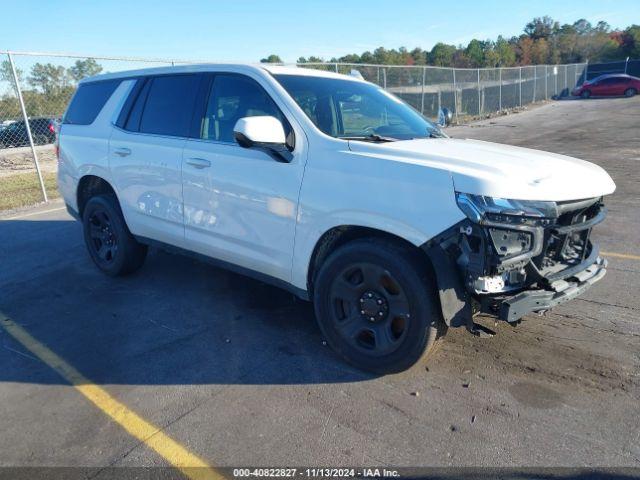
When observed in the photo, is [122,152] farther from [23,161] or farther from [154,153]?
[23,161]

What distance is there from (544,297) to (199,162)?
8.83ft

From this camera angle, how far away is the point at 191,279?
17.5ft

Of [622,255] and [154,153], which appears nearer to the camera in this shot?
[154,153]

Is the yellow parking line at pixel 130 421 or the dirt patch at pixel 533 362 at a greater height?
the yellow parking line at pixel 130 421

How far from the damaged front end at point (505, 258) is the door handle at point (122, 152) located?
123 inches

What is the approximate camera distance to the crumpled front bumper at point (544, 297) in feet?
9.48

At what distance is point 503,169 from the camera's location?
2979 mm

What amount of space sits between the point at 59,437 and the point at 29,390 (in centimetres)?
68

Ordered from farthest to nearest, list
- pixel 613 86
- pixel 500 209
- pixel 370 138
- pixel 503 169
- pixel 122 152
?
1. pixel 613 86
2. pixel 122 152
3. pixel 370 138
4. pixel 503 169
5. pixel 500 209

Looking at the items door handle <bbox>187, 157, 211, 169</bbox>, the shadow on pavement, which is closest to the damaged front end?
the shadow on pavement

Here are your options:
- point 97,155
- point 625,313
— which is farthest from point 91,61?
point 625,313

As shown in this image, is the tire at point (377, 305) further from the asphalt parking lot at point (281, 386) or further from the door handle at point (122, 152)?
the door handle at point (122, 152)

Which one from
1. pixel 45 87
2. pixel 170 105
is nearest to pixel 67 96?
pixel 45 87

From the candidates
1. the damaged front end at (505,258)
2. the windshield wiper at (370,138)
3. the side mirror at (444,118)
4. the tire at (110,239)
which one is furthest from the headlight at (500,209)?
the tire at (110,239)
